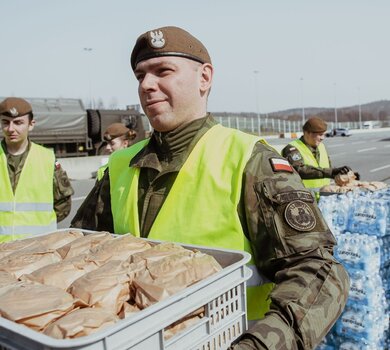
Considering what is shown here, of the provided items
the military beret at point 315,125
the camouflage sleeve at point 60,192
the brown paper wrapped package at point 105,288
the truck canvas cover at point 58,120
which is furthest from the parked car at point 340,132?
the brown paper wrapped package at point 105,288

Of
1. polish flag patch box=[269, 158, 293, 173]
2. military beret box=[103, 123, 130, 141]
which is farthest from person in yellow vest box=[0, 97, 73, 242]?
polish flag patch box=[269, 158, 293, 173]

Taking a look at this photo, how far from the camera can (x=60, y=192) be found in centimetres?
455

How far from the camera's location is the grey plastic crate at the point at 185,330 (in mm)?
923

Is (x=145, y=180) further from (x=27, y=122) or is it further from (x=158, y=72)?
(x=27, y=122)

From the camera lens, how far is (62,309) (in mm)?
1087

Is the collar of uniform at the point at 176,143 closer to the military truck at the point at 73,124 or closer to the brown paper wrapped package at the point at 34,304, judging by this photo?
the brown paper wrapped package at the point at 34,304

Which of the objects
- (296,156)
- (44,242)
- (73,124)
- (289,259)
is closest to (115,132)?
(296,156)

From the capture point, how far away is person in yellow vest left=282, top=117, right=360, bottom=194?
5684 millimetres

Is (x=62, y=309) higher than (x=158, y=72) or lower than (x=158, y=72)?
lower

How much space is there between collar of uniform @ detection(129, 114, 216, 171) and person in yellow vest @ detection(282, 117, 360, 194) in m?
3.89

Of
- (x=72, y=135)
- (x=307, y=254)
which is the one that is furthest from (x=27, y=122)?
(x=72, y=135)

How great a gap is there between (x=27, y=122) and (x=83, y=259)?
325cm

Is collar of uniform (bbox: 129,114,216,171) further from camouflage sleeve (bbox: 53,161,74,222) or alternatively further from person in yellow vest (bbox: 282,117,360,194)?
person in yellow vest (bbox: 282,117,360,194)

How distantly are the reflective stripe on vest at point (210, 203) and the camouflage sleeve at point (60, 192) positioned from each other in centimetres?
277
